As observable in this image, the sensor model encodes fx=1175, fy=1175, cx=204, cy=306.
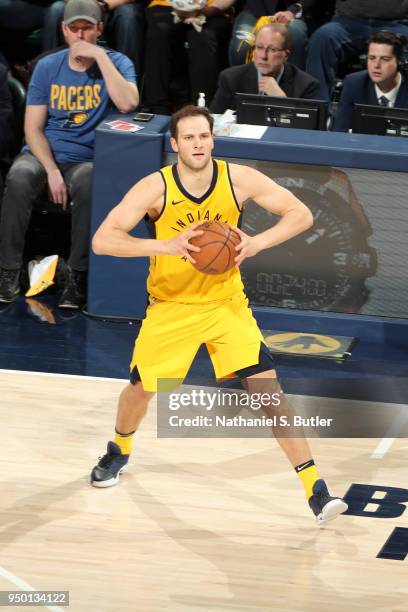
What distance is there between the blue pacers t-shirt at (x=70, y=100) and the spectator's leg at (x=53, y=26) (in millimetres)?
1219

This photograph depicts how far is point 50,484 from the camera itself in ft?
18.0

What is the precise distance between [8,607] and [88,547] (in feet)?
1.89

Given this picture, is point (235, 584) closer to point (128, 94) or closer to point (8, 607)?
point (8, 607)

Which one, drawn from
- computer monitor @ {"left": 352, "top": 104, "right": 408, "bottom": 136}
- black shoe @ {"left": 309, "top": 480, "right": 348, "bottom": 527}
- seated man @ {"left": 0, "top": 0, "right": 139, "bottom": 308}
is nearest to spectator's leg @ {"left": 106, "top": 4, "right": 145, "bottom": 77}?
seated man @ {"left": 0, "top": 0, "right": 139, "bottom": 308}

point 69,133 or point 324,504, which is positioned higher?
point 69,133

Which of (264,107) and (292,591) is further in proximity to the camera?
(264,107)

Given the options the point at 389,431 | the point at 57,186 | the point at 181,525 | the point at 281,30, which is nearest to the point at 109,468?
the point at 181,525

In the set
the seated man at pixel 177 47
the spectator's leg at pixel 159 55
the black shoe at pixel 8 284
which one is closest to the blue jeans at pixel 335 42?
the seated man at pixel 177 47

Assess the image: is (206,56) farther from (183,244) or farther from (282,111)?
(183,244)

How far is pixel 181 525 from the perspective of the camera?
5.14 meters

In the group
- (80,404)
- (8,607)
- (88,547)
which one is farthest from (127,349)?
(8,607)

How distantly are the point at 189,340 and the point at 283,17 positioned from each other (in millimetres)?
4562

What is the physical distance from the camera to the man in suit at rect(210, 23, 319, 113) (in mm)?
8227

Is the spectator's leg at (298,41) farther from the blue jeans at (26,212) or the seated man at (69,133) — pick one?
the blue jeans at (26,212)
